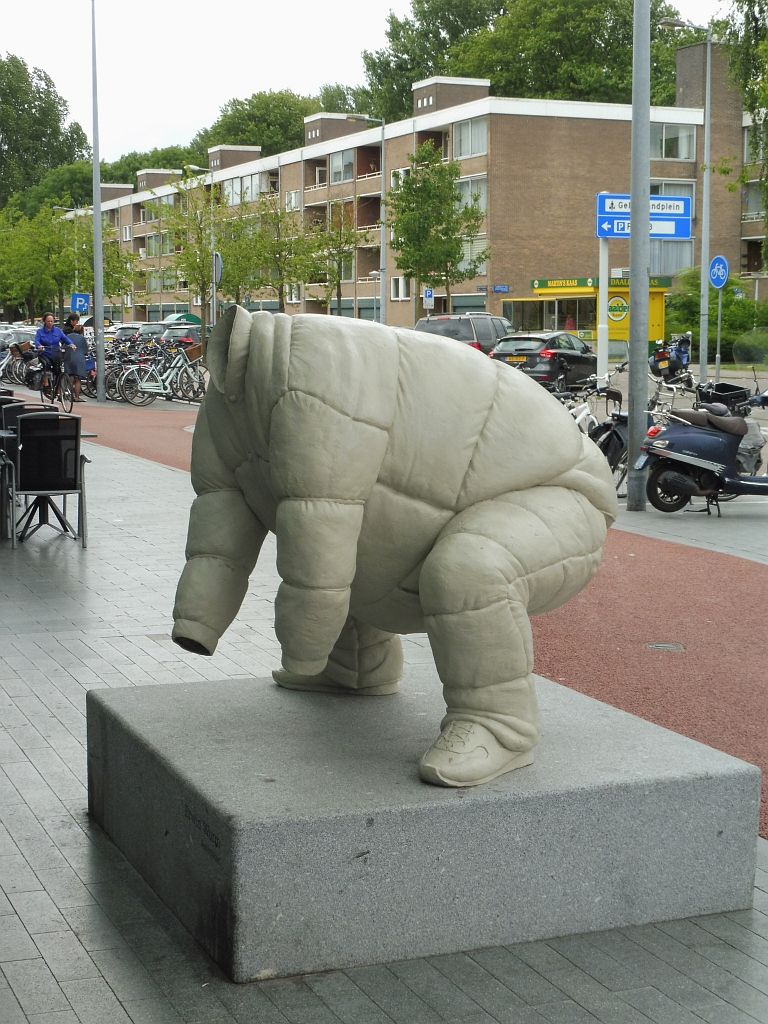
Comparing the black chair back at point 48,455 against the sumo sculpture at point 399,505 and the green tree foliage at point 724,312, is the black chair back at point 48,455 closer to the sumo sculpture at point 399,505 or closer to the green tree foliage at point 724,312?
the sumo sculpture at point 399,505

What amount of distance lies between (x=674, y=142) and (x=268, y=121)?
40.1 meters

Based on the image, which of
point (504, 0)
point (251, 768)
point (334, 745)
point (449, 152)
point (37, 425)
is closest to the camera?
point (251, 768)

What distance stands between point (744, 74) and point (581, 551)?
30483 mm

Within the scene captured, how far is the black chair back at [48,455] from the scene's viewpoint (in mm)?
11059

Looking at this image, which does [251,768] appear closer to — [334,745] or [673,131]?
[334,745]

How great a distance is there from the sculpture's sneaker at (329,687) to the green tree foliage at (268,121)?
91753 millimetres

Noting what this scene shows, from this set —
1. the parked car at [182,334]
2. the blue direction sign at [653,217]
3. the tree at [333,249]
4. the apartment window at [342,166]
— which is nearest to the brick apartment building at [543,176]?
the apartment window at [342,166]

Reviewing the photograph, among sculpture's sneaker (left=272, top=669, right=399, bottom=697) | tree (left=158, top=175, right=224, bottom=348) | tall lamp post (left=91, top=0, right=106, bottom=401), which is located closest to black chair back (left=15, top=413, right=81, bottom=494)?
sculpture's sneaker (left=272, top=669, right=399, bottom=697)

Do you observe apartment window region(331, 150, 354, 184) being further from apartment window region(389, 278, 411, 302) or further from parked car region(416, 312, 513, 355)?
parked car region(416, 312, 513, 355)

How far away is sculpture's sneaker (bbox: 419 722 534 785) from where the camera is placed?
3838 millimetres

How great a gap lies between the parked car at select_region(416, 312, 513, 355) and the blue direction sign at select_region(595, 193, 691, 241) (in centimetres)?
1685

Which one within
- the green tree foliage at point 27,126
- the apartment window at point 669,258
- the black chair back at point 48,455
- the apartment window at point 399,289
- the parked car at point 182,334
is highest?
the green tree foliage at point 27,126

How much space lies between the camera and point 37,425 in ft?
36.3

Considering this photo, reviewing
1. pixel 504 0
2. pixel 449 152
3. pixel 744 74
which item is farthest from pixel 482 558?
pixel 504 0
